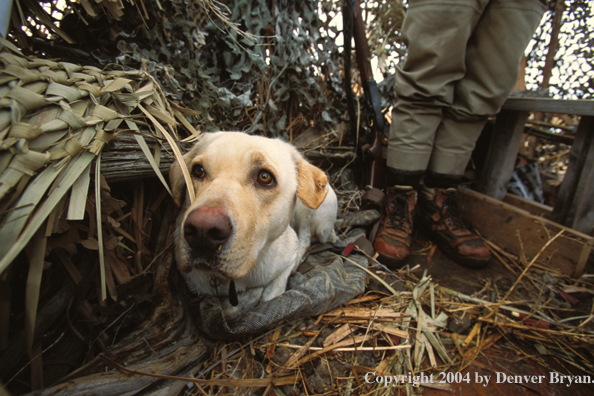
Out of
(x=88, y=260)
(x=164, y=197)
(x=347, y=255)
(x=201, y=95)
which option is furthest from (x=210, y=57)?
(x=347, y=255)

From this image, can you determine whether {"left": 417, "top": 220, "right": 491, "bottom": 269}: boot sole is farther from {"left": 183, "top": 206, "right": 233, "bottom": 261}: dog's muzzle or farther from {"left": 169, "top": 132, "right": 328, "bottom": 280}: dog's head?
{"left": 183, "top": 206, "right": 233, "bottom": 261}: dog's muzzle

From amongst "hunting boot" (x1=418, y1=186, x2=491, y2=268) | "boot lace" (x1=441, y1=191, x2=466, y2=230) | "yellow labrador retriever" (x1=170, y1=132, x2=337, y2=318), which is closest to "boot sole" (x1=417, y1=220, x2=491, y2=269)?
"hunting boot" (x1=418, y1=186, x2=491, y2=268)

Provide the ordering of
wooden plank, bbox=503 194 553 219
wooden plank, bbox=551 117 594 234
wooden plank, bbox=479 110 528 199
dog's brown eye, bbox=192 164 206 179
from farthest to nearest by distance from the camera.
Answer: wooden plank, bbox=479 110 528 199 < wooden plank, bbox=503 194 553 219 < wooden plank, bbox=551 117 594 234 < dog's brown eye, bbox=192 164 206 179

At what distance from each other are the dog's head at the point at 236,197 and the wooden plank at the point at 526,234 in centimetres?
233

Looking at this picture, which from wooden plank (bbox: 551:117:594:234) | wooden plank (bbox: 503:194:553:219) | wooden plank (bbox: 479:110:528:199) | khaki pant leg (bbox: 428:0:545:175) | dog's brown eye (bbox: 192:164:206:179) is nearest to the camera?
dog's brown eye (bbox: 192:164:206:179)

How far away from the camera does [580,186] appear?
243cm

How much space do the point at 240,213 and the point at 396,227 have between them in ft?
6.60

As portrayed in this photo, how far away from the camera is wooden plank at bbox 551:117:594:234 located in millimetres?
2383

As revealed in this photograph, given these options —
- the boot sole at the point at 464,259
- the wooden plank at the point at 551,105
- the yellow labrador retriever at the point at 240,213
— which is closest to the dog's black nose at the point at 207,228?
the yellow labrador retriever at the point at 240,213

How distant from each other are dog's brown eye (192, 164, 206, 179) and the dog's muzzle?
437mm

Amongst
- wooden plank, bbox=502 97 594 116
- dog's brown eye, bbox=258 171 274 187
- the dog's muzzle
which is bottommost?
the dog's muzzle

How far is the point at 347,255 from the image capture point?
223 cm

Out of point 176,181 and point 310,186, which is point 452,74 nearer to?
point 310,186

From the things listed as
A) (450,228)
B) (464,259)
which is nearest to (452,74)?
(450,228)
